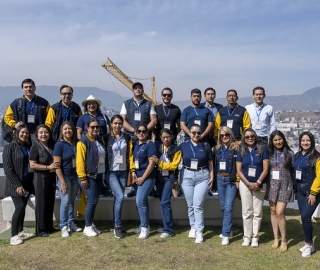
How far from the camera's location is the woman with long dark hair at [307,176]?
4.45 metres

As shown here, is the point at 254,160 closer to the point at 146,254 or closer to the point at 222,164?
the point at 222,164

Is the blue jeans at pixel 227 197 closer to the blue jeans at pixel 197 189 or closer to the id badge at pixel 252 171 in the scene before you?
the blue jeans at pixel 197 189

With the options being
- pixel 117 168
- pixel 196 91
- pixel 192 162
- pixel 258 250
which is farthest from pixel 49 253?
pixel 196 91

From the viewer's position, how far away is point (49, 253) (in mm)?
4707

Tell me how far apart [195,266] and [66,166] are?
7.60ft

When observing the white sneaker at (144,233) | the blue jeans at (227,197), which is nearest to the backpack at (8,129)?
the white sneaker at (144,233)

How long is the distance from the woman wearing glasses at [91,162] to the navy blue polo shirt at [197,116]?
1.55m

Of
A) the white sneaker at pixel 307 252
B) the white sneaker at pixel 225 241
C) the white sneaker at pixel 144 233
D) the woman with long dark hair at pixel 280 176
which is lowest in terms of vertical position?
the white sneaker at pixel 307 252

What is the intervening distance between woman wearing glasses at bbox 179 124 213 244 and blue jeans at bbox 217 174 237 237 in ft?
0.55

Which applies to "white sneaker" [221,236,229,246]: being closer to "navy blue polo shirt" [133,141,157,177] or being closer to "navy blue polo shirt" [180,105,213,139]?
"navy blue polo shirt" [133,141,157,177]

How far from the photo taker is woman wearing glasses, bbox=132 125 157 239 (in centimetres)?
509

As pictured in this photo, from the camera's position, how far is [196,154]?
5.04 m

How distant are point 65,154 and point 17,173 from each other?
2.47 ft

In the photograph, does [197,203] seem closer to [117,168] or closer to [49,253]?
[117,168]
